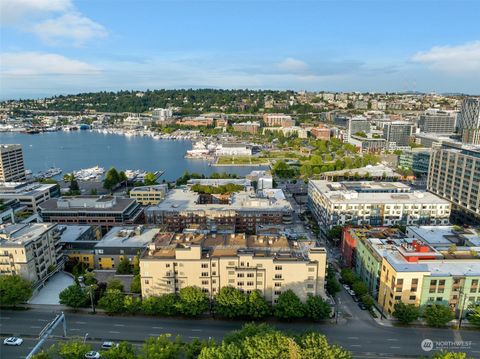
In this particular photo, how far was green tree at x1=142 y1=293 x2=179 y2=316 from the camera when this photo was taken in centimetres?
1497

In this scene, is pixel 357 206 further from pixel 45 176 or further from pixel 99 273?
pixel 45 176

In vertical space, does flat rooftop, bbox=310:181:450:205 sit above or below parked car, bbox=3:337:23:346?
above

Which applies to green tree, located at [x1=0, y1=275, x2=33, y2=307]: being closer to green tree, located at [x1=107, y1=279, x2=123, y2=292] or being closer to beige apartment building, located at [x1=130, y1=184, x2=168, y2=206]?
green tree, located at [x1=107, y1=279, x2=123, y2=292]

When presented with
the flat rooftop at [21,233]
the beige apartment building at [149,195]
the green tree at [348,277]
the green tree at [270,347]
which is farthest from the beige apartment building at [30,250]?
the green tree at [348,277]

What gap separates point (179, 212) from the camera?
2538 cm

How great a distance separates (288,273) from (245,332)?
154 inches

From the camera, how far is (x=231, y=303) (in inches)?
580

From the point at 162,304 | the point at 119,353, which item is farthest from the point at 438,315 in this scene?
the point at 119,353

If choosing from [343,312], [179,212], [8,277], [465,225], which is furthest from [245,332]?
[465,225]

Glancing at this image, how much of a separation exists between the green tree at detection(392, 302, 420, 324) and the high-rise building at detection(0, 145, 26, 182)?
4224cm

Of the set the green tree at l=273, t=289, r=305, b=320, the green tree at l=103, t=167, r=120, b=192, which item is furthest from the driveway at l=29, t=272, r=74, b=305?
the green tree at l=103, t=167, r=120, b=192

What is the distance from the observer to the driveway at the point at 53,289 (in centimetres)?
1671

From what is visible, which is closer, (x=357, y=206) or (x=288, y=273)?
(x=288, y=273)

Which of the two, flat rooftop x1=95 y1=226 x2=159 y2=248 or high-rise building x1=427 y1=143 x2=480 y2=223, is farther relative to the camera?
high-rise building x1=427 y1=143 x2=480 y2=223
